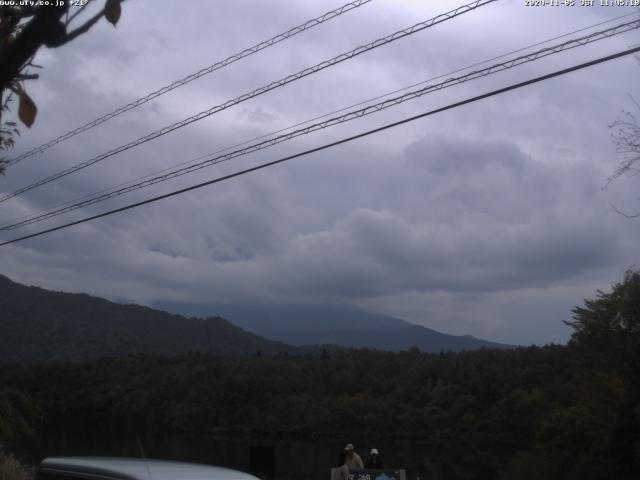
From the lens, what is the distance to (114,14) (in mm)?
4883

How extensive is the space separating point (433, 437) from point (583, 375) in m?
26.1

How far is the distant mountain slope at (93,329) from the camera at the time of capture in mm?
86750

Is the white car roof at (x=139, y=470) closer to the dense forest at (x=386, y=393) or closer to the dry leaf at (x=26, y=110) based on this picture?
the dry leaf at (x=26, y=110)

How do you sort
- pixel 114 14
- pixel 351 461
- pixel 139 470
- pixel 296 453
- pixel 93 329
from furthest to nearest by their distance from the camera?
pixel 93 329 < pixel 296 453 < pixel 351 461 < pixel 139 470 < pixel 114 14

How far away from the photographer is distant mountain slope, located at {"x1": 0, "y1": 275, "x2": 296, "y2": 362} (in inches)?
3415

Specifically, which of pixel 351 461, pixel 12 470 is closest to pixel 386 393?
pixel 351 461

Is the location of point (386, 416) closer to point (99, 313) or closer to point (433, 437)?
point (433, 437)

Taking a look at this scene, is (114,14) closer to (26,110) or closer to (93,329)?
(26,110)

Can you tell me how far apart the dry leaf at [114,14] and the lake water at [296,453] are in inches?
786

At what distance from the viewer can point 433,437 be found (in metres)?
62.1

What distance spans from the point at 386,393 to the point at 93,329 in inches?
1812

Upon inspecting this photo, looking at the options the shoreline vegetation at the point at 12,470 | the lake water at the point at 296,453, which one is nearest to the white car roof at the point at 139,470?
the shoreline vegetation at the point at 12,470

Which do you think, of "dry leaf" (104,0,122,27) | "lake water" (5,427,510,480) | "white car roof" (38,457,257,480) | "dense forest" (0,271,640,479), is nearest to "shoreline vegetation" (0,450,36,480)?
"lake water" (5,427,510,480)

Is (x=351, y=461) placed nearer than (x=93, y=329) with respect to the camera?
Yes
